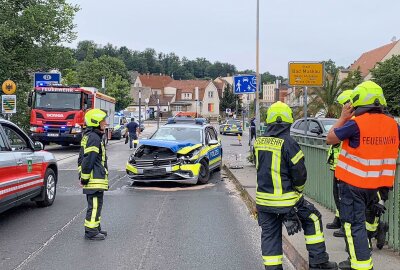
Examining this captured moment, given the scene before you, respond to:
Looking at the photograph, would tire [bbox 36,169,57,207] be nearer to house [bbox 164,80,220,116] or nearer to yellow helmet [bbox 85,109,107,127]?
yellow helmet [bbox 85,109,107,127]

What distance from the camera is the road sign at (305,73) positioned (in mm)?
10195

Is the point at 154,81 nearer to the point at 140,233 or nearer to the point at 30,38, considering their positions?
the point at 30,38

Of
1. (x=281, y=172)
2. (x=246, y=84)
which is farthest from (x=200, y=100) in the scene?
(x=281, y=172)

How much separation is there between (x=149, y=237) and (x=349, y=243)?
3.37 metres

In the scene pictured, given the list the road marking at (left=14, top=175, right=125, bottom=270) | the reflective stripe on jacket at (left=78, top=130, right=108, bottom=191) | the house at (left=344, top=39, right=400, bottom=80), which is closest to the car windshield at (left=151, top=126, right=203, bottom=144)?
the road marking at (left=14, top=175, right=125, bottom=270)

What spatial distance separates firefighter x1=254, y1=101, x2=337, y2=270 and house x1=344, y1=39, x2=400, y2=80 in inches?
2359

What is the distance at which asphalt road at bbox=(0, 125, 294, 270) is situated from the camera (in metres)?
5.95

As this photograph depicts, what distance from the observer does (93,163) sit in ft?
22.7

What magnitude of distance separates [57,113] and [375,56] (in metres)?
60.1

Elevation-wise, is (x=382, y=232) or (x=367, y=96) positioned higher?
(x=367, y=96)

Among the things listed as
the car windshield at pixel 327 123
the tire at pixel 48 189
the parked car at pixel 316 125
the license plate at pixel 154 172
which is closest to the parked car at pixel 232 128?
the parked car at pixel 316 125

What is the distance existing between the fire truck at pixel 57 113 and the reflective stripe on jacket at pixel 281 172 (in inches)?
738

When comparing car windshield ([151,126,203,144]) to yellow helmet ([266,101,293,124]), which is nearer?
yellow helmet ([266,101,293,124])

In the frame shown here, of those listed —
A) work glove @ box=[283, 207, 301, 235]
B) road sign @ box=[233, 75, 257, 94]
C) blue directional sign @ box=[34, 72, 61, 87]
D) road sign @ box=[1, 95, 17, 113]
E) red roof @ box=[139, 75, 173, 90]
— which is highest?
red roof @ box=[139, 75, 173, 90]
